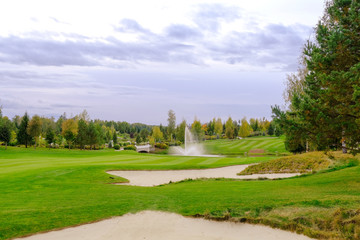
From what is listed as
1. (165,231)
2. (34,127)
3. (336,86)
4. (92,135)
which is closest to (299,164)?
(336,86)

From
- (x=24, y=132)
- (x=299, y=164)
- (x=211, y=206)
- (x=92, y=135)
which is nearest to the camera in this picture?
(x=211, y=206)

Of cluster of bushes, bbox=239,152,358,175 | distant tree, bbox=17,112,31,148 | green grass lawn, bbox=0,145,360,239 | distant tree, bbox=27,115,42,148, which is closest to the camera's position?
green grass lawn, bbox=0,145,360,239

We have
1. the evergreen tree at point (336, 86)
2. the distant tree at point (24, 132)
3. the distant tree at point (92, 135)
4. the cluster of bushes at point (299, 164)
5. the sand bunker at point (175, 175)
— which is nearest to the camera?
the evergreen tree at point (336, 86)

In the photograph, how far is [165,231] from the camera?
873 cm

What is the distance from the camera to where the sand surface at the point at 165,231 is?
833cm

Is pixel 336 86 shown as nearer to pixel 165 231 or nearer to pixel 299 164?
pixel 165 231

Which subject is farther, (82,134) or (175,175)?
(82,134)

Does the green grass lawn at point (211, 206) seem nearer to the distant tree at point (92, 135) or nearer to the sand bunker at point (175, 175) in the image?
the sand bunker at point (175, 175)

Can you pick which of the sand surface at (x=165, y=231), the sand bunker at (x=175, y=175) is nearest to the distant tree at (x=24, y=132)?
the sand bunker at (x=175, y=175)

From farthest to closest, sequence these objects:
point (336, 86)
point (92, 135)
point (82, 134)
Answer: point (92, 135), point (82, 134), point (336, 86)

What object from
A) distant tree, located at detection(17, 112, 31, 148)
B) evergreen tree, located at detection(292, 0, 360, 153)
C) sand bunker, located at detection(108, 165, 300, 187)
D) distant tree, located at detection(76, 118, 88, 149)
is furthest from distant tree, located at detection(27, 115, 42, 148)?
evergreen tree, located at detection(292, 0, 360, 153)

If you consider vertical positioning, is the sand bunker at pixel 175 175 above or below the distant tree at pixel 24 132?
below

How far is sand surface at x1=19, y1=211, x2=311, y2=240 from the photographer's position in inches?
328

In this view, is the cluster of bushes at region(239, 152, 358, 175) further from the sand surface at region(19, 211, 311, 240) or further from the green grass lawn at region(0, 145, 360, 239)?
the sand surface at region(19, 211, 311, 240)
